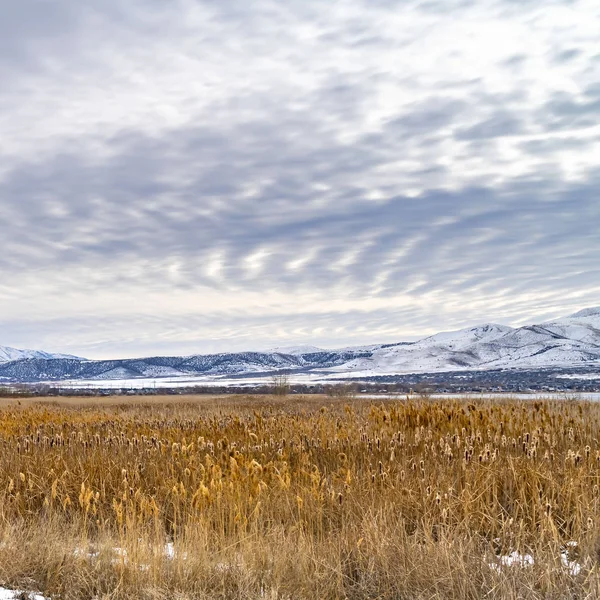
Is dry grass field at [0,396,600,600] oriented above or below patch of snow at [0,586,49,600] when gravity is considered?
above

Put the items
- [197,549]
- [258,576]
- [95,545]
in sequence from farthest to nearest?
[95,545]
[197,549]
[258,576]

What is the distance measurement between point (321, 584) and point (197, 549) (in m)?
1.27

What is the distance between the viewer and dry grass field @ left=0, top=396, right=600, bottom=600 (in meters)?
4.39

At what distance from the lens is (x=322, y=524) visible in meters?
5.84

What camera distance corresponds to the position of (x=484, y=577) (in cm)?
425

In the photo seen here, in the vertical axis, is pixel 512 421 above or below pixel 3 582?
above

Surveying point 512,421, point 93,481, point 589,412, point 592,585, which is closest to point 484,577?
point 592,585

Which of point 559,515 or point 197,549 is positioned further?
point 559,515

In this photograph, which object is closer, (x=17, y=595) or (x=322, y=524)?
(x=17, y=595)

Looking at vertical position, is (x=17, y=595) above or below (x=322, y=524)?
below

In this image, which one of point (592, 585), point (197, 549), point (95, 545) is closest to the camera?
point (592, 585)

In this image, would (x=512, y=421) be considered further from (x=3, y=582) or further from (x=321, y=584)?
(x=3, y=582)

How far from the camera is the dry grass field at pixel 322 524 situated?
4391 mm

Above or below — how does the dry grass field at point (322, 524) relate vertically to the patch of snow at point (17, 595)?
above
